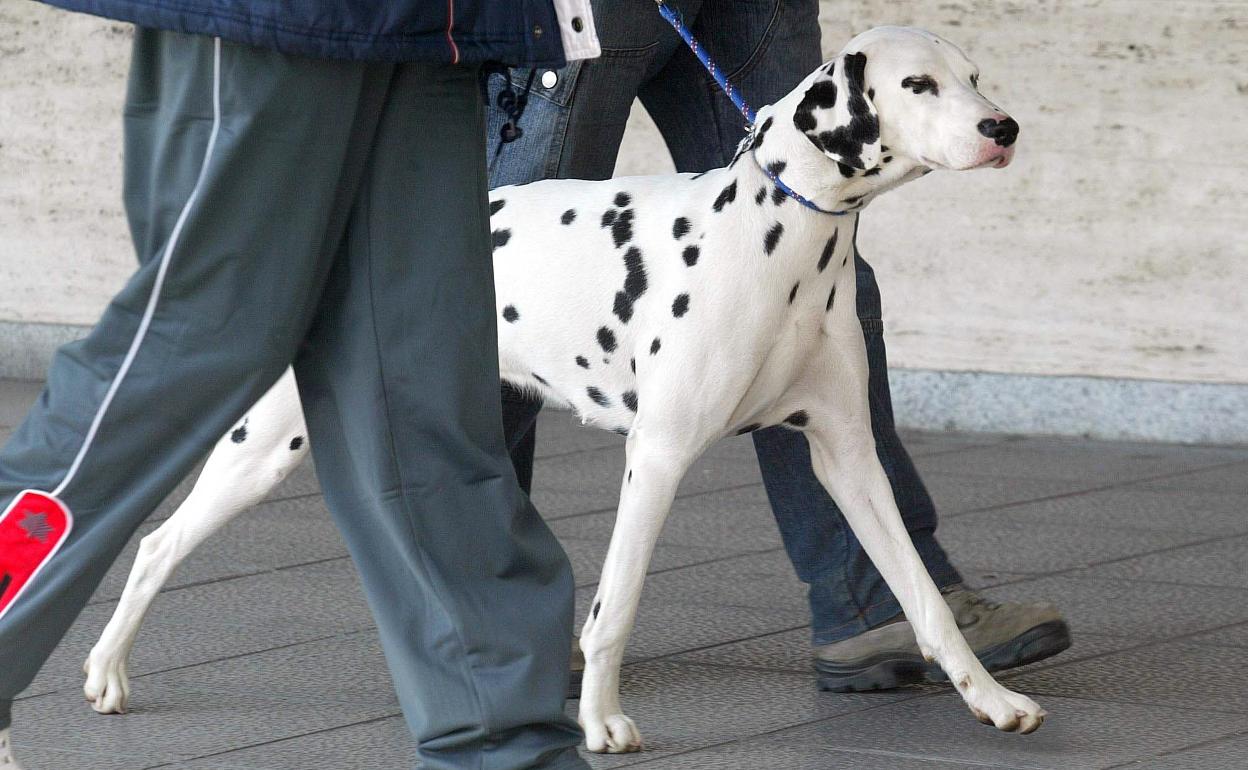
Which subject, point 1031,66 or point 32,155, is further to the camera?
point 32,155

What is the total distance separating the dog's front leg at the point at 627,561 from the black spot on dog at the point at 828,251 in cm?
46

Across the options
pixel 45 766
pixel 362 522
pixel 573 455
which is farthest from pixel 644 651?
pixel 573 455

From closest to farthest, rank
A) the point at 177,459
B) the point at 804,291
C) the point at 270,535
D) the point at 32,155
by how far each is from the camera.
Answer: the point at 177,459 → the point at 804,291 → the point at 270,535 → the point at 32,155

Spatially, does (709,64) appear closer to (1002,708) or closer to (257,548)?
(1002,708)

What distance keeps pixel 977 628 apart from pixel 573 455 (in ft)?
10.9

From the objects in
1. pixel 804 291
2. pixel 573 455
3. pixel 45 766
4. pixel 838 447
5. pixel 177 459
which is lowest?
pixel 573 455

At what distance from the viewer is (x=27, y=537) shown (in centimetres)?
245

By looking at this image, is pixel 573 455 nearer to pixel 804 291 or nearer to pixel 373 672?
pixel 373 672

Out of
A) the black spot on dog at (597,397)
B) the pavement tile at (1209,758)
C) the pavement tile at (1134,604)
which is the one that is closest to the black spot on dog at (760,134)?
the black spot on dog at (597,397)

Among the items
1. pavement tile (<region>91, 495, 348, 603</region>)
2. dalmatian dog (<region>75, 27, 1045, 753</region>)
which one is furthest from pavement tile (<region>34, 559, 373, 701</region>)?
dalmatian dog (<region>75, 27, 1045, 753</region>)

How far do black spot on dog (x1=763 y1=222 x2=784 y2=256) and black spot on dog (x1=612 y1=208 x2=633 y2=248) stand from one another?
317mm

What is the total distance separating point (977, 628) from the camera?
13.0ft

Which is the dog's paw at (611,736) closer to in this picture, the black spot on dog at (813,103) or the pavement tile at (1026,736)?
the pavement tile at (1026,736)

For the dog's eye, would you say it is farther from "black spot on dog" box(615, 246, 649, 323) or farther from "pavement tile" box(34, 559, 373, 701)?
"pavement tile" box(34, 559, 373, 701)
